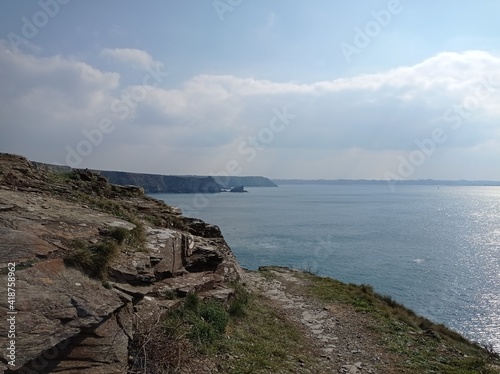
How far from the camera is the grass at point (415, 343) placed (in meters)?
10.7

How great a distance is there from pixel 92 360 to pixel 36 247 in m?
2.87

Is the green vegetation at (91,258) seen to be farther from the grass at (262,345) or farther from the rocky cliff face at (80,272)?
the grass at (262,345)

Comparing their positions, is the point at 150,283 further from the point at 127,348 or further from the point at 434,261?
the point at 434,261

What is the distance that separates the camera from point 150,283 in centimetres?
995

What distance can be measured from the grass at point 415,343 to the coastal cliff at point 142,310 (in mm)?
72

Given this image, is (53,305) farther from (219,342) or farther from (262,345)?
(262,345)

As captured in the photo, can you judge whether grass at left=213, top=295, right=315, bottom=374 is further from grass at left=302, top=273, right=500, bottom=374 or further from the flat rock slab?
the flat rock slab

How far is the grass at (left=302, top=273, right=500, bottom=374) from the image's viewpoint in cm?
Answer: 1070

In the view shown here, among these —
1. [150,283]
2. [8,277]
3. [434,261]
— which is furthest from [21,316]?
[434,261]

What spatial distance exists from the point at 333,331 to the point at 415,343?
2.73 m

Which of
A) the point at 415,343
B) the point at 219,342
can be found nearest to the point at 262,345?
the point at 219,342

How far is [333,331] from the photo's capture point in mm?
13461

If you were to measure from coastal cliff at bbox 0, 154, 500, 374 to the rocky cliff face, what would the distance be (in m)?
0.03

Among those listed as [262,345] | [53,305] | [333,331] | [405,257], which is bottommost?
[405,257]
